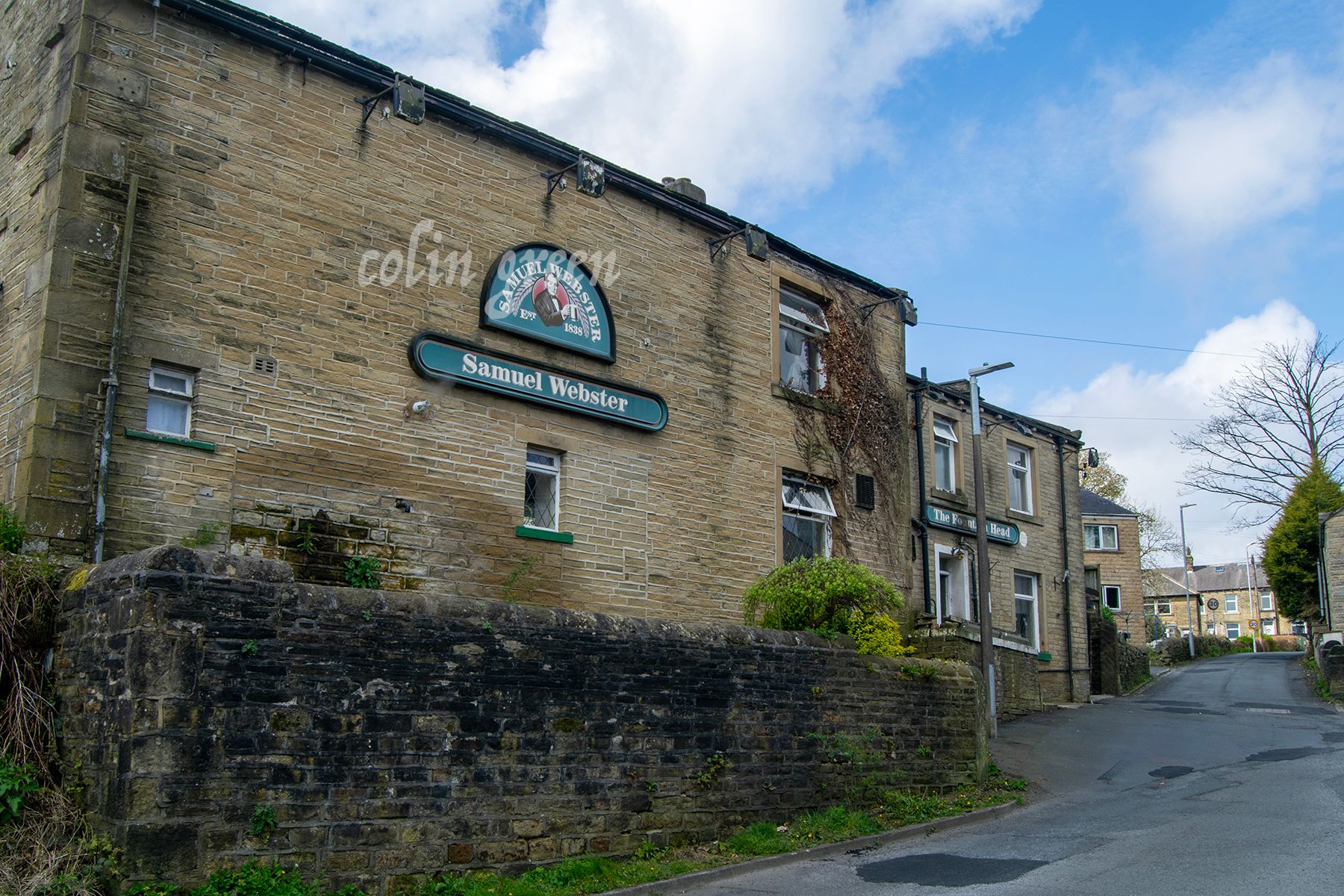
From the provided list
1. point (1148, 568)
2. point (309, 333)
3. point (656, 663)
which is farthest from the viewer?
point (1148, 568)

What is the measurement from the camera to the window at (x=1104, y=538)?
4328 centimetres

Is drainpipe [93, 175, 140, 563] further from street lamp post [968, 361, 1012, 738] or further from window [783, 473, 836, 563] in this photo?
street lamp post [968, 361, 1012, 738]

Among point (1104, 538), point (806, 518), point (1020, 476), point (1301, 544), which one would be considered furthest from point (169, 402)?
point (1301, 544)

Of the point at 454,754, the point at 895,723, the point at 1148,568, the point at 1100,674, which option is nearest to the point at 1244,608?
the point at 1148,568

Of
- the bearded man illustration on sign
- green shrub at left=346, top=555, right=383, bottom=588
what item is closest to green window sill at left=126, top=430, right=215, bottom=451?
green shrub at left=346, top=555, right=383, bottom=588

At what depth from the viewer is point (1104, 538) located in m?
43.4

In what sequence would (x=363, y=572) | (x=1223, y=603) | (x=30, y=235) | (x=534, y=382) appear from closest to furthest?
(x=30, y=235) → (x=363, y=572) → (x=534, y=382) → (x=1223, y=603)

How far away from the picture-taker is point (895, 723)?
1338 cm

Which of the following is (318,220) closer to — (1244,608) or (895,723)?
(895,723)

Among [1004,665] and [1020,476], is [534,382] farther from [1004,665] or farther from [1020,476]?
[1020,476]

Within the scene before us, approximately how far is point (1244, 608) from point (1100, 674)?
236ft

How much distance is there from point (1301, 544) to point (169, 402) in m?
43.8

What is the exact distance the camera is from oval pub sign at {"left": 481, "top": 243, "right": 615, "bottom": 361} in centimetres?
1355

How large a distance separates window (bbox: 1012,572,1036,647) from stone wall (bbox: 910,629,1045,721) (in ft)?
4.77
